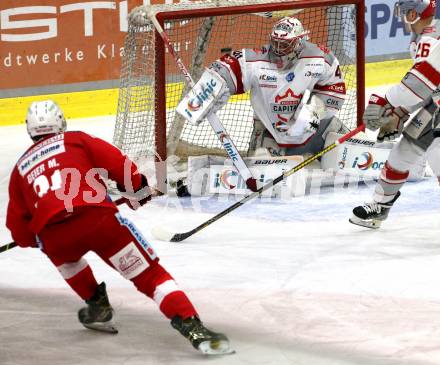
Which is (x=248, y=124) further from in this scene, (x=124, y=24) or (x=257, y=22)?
(x=124, y=24)

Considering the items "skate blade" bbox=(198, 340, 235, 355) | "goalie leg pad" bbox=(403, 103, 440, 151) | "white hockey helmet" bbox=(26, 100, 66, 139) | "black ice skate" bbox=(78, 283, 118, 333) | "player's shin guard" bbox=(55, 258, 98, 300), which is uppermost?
"white hockey helmet" bbox=(26, 100, 66, 139)

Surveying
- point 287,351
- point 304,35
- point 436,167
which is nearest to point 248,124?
point 304,35

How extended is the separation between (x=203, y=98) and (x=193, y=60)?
0.70 m

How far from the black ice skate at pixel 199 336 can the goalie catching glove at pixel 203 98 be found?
2.18 m

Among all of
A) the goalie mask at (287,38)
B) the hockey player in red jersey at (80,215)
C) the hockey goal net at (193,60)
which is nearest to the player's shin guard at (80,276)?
the hockey player in red jersey at (80,215)

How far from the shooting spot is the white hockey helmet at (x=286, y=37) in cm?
527

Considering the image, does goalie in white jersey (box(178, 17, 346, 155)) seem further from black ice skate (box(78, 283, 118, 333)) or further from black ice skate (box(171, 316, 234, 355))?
black ice skate (box(171, 316, 234, 355))

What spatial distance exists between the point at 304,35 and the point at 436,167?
3.88 ft

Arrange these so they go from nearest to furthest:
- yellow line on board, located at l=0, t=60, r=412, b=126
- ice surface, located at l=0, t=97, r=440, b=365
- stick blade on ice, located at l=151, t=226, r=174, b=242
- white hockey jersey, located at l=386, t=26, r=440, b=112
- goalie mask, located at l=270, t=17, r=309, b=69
A: 1. ice surface, located at l=0, t=97, r=440, b=365
2. white hockey jersey, located at l=386, t=26, r=440, b=112
3. stick blade on ice, located at l=151, t=226, r=174, b=242
4. goalie mask, located at l=270, t=17, r=309, b=69
5. yellow line on board, located at l=0, t=60, r=412, b=126

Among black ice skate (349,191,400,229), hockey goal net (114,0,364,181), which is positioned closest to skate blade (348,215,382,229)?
black ice skate (349,191,400,229)

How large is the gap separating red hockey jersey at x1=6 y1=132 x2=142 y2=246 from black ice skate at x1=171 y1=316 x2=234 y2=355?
15.6 inches

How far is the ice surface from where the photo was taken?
3346 mm

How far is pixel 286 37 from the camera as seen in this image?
17.3 feet

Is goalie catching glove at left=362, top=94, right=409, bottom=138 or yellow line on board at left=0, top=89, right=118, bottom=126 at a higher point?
goalie catching glove at left=362, top=94, right=409, bottom=138
